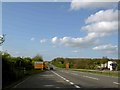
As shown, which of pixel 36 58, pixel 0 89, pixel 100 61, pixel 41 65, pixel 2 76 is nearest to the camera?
pixel 0 89

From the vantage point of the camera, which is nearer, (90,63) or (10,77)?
(10,77)

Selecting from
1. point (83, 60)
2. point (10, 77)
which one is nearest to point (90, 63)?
point (83, 60)

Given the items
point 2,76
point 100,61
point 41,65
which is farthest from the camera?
point 100,61

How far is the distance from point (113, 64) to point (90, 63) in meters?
45.8

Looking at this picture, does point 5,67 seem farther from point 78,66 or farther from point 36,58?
point 78,66

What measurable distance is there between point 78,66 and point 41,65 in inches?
2300

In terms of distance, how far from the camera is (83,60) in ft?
543

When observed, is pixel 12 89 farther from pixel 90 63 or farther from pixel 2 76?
pixel 90 63

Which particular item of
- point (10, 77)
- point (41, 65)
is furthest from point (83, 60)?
point (10, 77)

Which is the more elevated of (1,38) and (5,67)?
(1,38)

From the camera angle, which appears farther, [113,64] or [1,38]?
[113,64]

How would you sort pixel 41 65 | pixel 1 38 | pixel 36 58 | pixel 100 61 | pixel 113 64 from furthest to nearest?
pixel 100 61 < pixel 36 58 < pixel 113 64 < pixel 41 65 < pixel 1 38

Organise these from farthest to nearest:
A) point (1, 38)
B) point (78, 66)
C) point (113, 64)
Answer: point (78, 66) → point (113, 64) → point (1, 38)

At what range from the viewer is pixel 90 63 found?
6344 inches
